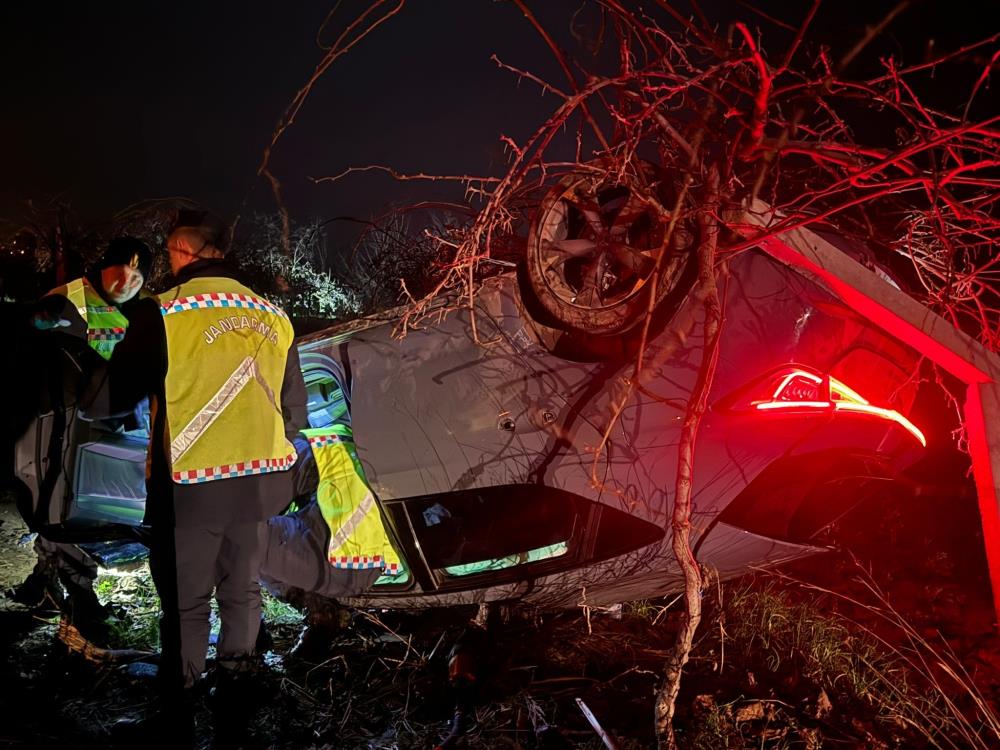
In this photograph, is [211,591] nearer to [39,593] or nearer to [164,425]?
[164,425]

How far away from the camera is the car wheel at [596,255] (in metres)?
2.62

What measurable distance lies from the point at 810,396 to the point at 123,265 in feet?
10.7

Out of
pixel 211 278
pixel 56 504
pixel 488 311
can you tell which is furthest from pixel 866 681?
pixel 56 504

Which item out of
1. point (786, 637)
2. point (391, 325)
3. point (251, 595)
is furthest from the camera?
point (391, 325)

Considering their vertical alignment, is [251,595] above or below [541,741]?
above

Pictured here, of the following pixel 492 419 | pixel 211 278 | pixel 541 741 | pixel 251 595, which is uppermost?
pixel 211 278

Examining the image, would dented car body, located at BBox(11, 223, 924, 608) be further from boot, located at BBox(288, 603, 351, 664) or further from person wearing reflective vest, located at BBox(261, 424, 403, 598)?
boot, located at BBox(288, 603, 351, 664)

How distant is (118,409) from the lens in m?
2.69

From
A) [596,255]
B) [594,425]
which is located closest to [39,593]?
[594,425]

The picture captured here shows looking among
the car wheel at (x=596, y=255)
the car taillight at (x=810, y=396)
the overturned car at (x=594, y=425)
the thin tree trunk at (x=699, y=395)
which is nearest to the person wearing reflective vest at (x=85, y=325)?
the overturned car at (x=594, y=425)

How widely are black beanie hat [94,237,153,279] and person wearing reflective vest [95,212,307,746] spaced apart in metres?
0.88

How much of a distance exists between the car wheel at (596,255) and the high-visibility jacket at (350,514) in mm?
1181

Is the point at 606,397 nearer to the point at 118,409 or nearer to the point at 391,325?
the point at 391,325

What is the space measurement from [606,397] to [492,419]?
A: 50 centimetres
